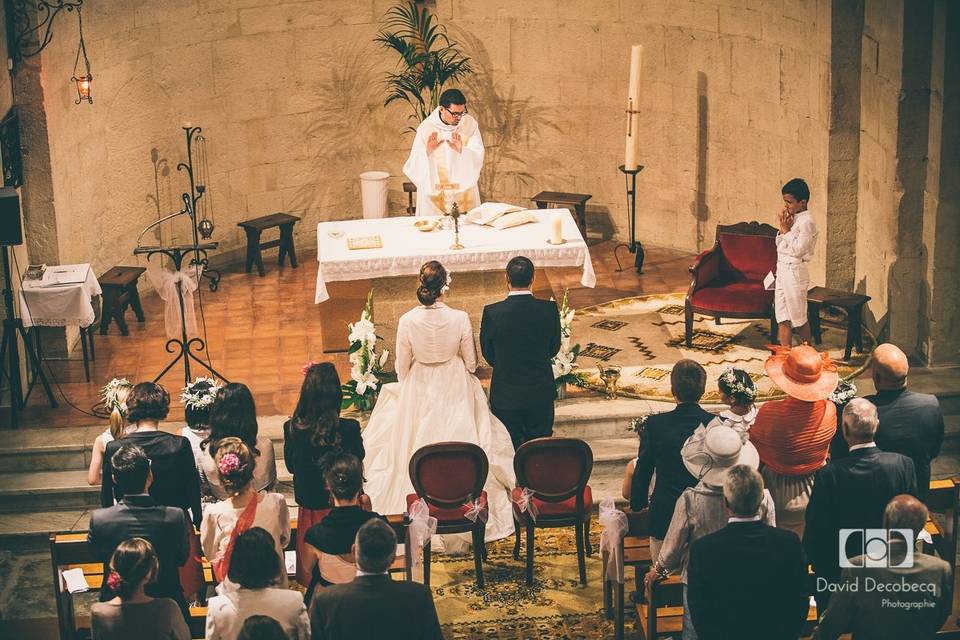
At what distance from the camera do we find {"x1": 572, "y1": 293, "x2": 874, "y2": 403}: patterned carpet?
9.70 metres

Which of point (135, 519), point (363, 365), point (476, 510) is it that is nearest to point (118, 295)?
point (363, 365)

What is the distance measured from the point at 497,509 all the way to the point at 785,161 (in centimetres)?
528

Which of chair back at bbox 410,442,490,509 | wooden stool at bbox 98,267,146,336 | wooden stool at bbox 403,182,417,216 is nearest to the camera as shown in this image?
chair back at bbox 410,442,490,509

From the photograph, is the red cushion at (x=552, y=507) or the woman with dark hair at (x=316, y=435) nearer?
the woman with dark hair at (x=316, y=435)

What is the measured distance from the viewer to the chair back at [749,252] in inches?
412

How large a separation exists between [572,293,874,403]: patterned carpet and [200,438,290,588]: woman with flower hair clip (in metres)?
4.08

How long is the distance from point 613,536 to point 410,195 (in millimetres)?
7278

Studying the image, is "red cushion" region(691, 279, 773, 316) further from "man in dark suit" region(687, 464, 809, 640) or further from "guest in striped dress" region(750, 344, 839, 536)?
"man in dark suit" region(687, 464, 809, 640)

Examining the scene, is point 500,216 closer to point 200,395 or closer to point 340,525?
point 200,395

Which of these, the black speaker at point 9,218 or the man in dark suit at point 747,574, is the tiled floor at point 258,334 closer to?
the black speaker at point 9,218

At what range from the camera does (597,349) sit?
1047cm

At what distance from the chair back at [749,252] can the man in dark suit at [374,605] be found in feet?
20.6

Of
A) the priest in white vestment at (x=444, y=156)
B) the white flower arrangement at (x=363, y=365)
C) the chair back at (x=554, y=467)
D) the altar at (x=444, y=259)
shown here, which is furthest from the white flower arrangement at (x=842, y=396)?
the priest in white vestment at (x=444, y=156)

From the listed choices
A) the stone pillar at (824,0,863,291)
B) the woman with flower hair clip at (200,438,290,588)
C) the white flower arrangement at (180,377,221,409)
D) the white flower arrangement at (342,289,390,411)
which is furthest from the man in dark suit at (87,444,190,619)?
the stone pillar at (824,0,863,291)
